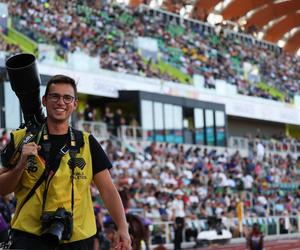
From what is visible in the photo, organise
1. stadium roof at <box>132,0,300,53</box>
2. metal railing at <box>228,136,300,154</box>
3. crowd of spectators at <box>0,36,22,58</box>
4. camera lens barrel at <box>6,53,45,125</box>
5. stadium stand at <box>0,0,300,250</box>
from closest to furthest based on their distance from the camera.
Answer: camera lens barrel at <box>6,53,45,125</box> → crowd of spectators at <box>0,36,22,58</box> → stadium stand at <box>0,0,300,250</box> → metal railing at <box>228,136,300,154</box> → stadium roof at <box>132,0,300,53</box>

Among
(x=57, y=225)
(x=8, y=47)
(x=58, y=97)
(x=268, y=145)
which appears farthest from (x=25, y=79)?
(x=268, y=145)

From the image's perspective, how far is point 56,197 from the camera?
4.34 metres

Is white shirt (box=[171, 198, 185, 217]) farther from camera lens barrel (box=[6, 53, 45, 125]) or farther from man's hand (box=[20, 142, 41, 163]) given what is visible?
man's hand (box=[20, 142, 41, 163])

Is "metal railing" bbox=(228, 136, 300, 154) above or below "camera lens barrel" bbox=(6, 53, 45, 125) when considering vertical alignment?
above

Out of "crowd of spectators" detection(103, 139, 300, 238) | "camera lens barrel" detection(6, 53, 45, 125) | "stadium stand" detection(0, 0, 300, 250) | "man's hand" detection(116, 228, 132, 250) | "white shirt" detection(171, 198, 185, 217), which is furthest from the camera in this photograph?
"stadium stand" detection(0, 0, 300, 250)

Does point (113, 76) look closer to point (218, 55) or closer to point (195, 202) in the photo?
point (195, 202)

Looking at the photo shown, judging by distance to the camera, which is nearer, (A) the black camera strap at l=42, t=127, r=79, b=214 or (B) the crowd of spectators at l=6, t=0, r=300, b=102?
(A) the black camera strap at l=42, t=127, r=79, b=214

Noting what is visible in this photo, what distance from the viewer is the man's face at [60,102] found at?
4.38 metres

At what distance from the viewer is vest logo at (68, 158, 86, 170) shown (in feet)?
14.4

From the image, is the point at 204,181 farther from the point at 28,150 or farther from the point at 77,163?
the point at 28,150

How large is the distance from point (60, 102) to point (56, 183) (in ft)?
1.33

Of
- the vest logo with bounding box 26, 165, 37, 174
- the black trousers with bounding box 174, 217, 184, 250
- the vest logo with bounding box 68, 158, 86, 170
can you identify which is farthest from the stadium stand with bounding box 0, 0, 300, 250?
the vest logo with bounding box 26, 165, 37, 174

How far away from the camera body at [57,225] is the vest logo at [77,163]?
0.77ft

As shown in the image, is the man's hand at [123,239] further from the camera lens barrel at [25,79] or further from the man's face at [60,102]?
the camera lens barrel at [25,79]
